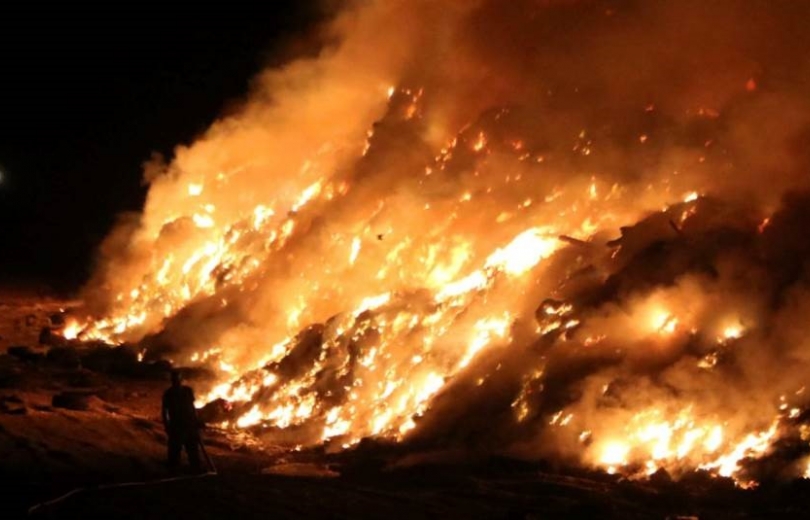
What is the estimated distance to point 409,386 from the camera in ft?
45.3

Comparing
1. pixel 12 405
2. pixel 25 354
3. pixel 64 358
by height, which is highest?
pixel 25 354

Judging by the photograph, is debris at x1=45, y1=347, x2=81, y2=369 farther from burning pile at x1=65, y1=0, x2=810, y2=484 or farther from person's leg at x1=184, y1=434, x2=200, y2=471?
person's leg at x1=184, y1=434, x2=200, y2=471

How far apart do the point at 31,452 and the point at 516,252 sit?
302 inches

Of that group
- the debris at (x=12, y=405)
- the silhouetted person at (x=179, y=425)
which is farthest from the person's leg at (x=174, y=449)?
the debris at (x=12, y=405)

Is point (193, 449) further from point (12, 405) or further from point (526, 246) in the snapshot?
point (526, 246)

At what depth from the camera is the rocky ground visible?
977 centimetres

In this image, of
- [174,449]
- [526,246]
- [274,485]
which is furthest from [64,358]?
[526,246]

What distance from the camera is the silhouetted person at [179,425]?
37.2 ft

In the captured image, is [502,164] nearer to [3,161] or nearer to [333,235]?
[333,235]

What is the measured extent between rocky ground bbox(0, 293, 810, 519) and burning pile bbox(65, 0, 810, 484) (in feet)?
1.92

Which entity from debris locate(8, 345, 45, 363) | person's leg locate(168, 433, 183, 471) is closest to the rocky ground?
person's leg locate(168, 433, 183, 471)

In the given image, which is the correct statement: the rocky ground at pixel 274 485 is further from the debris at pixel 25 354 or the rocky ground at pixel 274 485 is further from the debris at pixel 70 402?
the debris at pixel 25 354

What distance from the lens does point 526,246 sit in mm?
14586

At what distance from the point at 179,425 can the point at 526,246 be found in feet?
20.4
